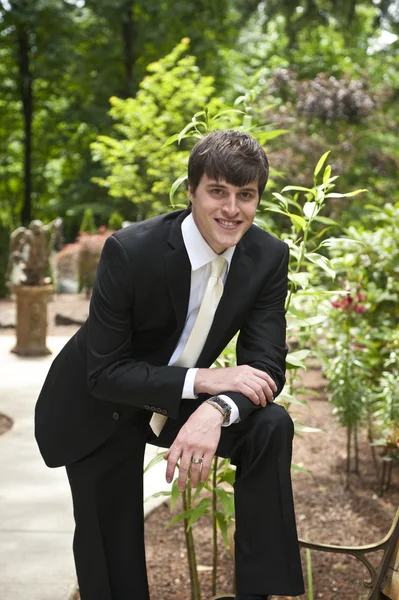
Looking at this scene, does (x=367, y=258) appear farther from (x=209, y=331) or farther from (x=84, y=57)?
(x=84, y=57)

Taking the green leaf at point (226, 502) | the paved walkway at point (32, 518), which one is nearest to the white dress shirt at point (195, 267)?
the green leaf at point (226, 502)

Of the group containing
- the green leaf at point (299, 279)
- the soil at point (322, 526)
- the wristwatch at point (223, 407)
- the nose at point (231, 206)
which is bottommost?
the soil at point (322, 526)

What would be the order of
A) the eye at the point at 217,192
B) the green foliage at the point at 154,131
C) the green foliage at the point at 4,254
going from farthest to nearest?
the green foliage at the point at 4,254
the green foliage at the point at 154,131
the eye at the point at 217,192

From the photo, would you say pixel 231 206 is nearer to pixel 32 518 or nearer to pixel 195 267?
pixel 195 267

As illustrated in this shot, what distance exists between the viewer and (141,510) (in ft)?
8.62

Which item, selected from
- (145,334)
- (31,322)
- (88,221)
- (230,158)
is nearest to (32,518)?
(145,334)

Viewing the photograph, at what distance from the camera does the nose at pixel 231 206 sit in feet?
7.32

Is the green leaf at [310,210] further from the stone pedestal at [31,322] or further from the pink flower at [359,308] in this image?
the stone pedestal at [31,322]

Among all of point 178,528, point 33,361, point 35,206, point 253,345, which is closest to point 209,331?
point 253,345

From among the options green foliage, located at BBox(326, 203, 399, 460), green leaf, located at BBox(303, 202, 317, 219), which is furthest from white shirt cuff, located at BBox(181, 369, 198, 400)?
green foliage, located at BBox(326, 203, 399, 460)

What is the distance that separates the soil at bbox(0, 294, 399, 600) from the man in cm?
87

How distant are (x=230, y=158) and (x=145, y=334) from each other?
23.3 inches

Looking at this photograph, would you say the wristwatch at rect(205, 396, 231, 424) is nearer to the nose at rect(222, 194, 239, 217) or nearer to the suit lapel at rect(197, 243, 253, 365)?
the suit lapel at rect(197, 243, 253, 365)

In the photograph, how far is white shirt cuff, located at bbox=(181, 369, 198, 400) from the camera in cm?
228
